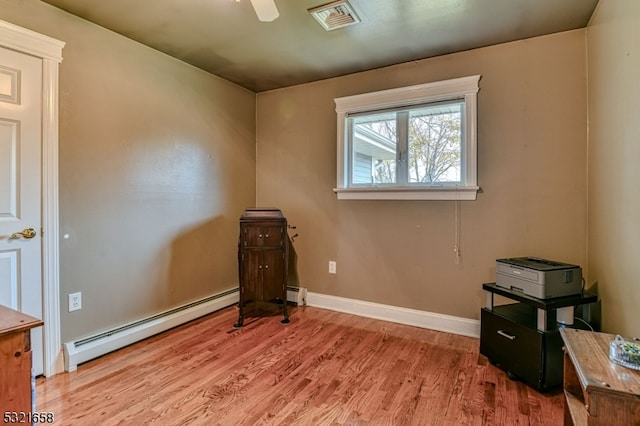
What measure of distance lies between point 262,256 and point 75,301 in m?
1.37

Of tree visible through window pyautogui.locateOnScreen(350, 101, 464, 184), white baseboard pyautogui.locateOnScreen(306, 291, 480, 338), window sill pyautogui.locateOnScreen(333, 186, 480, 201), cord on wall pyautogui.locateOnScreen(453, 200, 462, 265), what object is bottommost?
white baseboard pyautogui.locateOnScreen(306, 291, 480, 338)

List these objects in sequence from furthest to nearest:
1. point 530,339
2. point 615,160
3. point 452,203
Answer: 1. point 452,203
2. point 530,339
3. point 615,160

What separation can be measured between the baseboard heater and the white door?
0.62 ft

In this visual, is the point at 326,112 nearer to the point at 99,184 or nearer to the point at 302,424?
the point at 99,184

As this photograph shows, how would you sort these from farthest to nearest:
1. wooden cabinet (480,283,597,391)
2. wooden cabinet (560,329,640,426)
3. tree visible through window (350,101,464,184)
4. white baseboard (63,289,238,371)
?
tree visible through window (350,101,464,184), white baseboard (63,289,238,371), wooden cabinet (480,283,597,391), wooden cabinet (560,329,640,426)

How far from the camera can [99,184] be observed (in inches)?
91.2

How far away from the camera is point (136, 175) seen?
100 inches

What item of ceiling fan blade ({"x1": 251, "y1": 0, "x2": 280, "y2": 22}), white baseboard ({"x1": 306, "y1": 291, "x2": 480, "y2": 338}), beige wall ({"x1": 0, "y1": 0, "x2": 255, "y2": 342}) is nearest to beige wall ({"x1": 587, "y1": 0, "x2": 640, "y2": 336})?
white baseboard ({"x1": 306, "y1": 291, "x2": 480, "y2": 338})

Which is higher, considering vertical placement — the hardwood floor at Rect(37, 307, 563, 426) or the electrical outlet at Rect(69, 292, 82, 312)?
the electrical outlet at Rect(69, 292, 82, 312)

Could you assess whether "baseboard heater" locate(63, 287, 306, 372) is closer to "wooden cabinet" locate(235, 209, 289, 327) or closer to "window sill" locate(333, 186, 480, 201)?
"wooden cabinet" locate(235, 209, 289, 327)

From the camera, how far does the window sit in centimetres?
267

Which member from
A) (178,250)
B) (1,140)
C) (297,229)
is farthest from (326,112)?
(1,140)

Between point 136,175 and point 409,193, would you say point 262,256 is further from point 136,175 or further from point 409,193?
point 409,193

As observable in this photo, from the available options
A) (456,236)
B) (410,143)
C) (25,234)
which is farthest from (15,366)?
(410,143)
